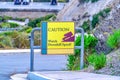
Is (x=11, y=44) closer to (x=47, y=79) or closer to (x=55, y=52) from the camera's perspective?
(x=55, y=52)

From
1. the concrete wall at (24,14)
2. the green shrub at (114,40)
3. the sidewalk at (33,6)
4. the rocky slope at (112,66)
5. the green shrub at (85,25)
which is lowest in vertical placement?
the rocky slope at (112,66)

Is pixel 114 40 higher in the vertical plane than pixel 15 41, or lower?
higher

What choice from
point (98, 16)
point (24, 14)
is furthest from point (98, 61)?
point (24, 14)

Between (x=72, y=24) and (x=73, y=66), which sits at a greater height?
(x=72, y=24)

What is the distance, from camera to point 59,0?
10956 cm

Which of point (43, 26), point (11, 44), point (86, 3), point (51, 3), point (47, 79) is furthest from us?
point (51, 3)

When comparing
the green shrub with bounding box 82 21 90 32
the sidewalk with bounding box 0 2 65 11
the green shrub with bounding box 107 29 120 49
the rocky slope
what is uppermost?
the sidewalk with bounding box 0 2 65 11

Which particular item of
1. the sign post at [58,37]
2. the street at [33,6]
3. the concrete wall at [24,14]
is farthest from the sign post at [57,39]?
the concrete wall at [24,14]

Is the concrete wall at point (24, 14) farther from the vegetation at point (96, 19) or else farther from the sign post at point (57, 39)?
the sign post at point (57, 39)

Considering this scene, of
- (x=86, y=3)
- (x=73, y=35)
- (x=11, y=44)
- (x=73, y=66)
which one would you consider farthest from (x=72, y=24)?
(x=86, y=3)

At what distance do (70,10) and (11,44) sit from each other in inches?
1285

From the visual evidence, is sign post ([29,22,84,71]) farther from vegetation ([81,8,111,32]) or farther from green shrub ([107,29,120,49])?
vegetation ([81,8,111,32])

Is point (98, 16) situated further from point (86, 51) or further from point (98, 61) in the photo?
point (98, 61)

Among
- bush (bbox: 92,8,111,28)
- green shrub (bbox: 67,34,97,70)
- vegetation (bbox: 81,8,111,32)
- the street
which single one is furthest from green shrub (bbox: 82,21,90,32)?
the street
